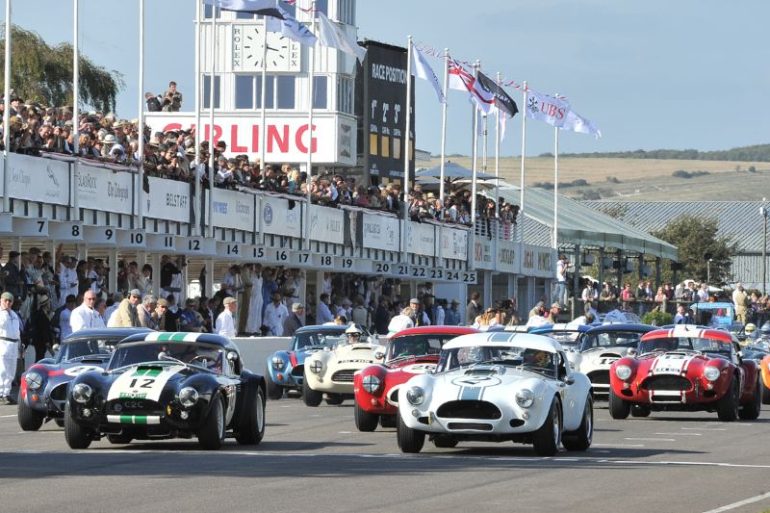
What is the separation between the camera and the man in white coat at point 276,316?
39344 millimetres

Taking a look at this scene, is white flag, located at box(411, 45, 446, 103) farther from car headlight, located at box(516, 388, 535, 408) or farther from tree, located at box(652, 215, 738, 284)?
tree, located at box(652, 215, 738, 284)

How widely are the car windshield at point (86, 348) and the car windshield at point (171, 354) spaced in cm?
266

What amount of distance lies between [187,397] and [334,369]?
10930 millimetres

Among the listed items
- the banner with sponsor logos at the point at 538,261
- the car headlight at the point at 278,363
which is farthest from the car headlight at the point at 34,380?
the banner with sponsor logos at the point at 538,261

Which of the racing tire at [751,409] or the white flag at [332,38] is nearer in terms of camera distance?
the racing tire at [751,409]

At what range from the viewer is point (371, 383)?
74.2ft

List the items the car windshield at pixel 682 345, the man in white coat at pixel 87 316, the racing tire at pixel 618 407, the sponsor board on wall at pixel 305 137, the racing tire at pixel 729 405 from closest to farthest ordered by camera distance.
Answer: the racing tire at pixel 729 405
the racing tire at pixel 618 407
the car windshield at pixel 682 345
the man in white coat at pixel 87 316
the sponsor board on wall at pixel 305 137

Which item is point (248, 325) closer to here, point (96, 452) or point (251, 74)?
point (96, 452)

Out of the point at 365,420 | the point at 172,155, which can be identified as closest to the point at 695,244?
the point at 172,155

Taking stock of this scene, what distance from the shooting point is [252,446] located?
66.4 ft

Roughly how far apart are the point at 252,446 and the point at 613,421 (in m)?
7.92

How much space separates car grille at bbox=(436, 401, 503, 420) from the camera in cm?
1869

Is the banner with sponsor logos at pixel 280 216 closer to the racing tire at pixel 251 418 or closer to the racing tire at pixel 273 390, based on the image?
the racing tire at pixel 273 390

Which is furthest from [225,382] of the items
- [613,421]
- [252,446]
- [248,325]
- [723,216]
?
[723,216]
